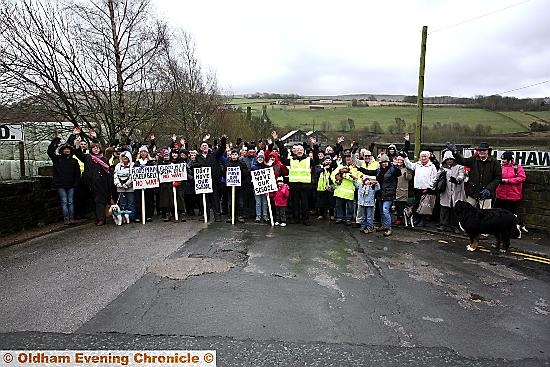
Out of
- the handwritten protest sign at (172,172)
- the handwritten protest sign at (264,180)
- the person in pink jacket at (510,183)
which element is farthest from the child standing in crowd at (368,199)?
the handwritten protest sign at (172,172)

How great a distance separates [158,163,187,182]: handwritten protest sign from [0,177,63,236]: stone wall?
279 centimetres

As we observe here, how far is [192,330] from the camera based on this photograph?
4930 millimetres

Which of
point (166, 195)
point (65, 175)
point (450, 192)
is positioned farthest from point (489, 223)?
point (65, 175)

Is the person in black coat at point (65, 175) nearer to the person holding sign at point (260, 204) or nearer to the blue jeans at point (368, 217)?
the person holding sign at point (260, 204)

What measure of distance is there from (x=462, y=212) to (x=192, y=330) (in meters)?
6.45

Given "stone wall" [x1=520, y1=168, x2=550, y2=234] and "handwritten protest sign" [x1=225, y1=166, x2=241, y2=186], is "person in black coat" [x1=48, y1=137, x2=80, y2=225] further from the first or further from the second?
"stone wall" [x1=520, y1=168, x2=550, y2=234]

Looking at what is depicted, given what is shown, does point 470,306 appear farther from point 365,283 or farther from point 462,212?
point 462,212

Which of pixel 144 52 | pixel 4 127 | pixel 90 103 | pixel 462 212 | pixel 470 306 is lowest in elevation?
pixel 470 306

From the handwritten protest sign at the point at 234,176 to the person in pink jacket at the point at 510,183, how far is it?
6.70m

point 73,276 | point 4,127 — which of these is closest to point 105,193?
point 4,127

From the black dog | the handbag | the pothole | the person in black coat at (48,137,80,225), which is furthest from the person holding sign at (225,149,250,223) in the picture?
the black dog

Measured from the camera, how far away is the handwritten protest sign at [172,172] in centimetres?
1213

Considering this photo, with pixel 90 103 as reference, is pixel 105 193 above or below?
below

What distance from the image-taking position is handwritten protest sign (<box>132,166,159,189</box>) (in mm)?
11898
